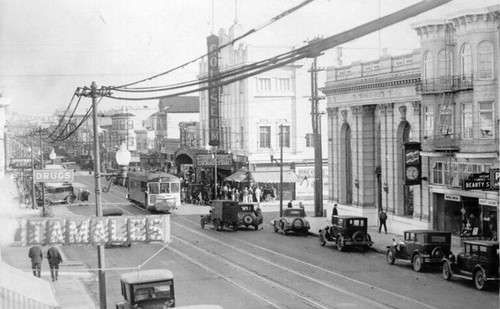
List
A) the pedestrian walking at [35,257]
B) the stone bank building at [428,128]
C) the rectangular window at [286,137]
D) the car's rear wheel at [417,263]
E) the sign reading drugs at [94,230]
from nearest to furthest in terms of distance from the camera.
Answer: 1. the sign reading drugs at [94,230]
2. the pedestrian walking at [35,257]
3. the car's rear wheel at [417,263]
4. the stone bank building at [428,128]
5. the rectangular window at [286,137]

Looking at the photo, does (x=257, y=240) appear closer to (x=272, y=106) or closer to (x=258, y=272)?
(x=258, y=272)

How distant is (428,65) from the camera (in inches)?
1183

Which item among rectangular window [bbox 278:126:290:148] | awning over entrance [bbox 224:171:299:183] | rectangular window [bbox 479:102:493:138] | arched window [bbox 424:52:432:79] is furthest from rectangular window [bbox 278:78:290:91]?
rectangular window [bbox 479:102:493:138]

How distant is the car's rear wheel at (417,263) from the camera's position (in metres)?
23.2

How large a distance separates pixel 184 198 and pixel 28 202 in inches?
459

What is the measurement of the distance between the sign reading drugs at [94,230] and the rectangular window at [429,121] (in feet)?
59.9

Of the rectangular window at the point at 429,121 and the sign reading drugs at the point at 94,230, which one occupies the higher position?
the rectangular window at the point at 429,121

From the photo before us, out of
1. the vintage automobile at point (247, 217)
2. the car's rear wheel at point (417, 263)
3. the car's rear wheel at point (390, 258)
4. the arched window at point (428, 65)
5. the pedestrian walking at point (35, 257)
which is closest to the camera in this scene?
the pedestrian walking at point (35, 257)

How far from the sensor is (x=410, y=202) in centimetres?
3338

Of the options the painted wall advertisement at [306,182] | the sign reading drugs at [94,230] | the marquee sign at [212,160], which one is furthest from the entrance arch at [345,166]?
the sign reading drugs at [94,230]

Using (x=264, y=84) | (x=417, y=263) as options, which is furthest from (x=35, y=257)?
(x=264, y=84)

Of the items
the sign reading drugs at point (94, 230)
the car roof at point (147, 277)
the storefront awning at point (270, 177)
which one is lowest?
the car roof at point (147, 277)

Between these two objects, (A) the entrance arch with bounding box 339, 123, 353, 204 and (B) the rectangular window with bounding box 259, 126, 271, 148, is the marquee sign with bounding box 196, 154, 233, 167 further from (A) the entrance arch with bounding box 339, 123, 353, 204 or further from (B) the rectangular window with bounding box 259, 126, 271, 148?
(A) the entrance arch with bounding box 339, 123, 353, 204

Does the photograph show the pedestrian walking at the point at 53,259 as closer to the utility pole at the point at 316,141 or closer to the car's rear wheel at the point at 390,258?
the car's rear wheel at the point at 390,258
